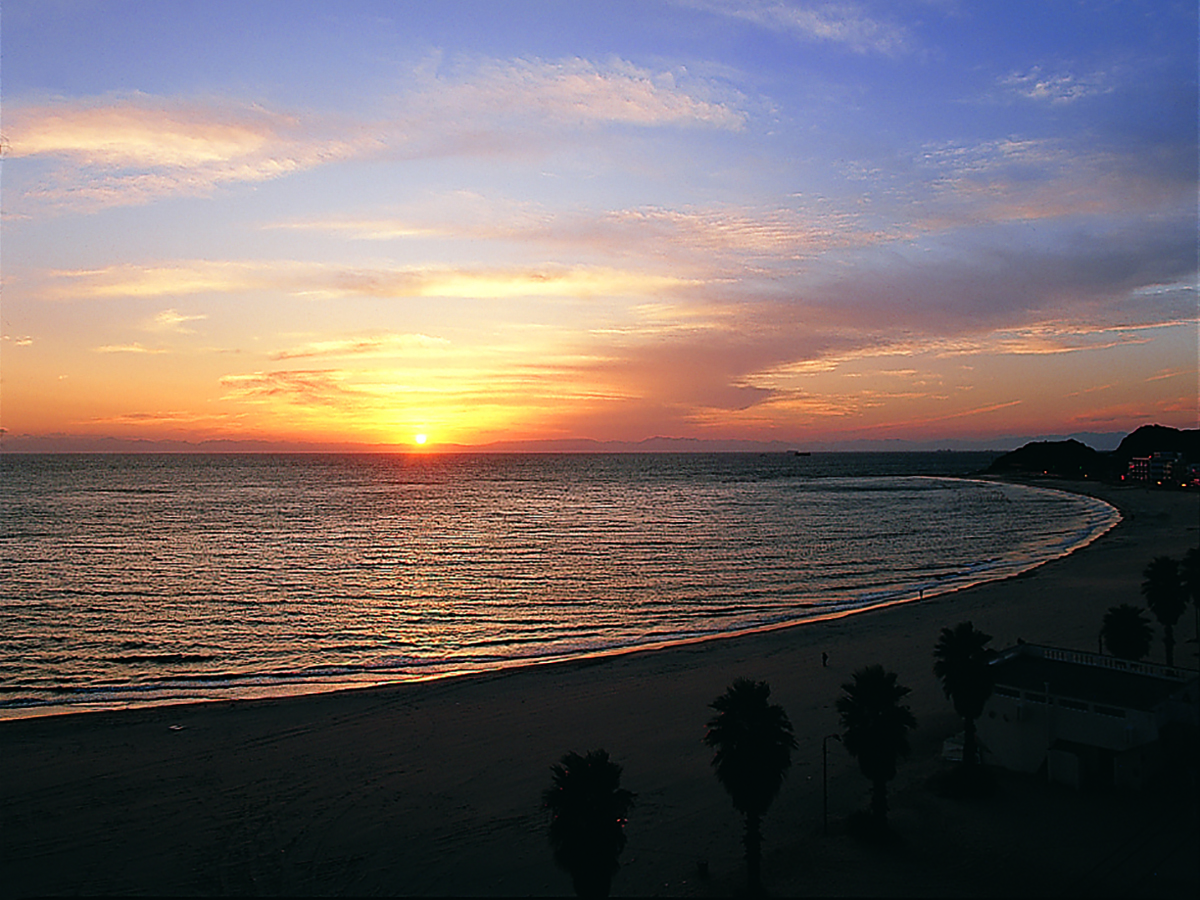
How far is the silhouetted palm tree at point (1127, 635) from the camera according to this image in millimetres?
37125

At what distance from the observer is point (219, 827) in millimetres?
27453

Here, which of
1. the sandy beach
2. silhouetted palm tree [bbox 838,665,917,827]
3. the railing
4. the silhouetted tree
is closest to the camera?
the sandy beach

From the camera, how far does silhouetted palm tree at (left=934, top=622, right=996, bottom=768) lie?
27.5 meters

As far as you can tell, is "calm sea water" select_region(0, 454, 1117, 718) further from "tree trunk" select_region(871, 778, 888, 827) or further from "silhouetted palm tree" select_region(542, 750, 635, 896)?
"silhouetted palm tree" select_region(542, 750, 635, 896)

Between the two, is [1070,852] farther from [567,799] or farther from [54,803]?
[54,803]

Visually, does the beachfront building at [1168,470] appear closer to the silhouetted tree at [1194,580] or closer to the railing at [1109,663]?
the silhouetted tree at [1194,580]

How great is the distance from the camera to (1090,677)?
29.8 meters

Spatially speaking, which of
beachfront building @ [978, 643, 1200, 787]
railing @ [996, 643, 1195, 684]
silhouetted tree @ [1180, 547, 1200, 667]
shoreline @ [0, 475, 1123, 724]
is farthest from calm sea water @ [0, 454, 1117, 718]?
beachfront building @ [978, 643, 1200, 787]

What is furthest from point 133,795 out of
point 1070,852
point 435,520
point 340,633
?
point 435,520

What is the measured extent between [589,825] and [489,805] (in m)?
11.6

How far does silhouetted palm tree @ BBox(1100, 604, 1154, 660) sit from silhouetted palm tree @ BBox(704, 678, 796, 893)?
24.3 m

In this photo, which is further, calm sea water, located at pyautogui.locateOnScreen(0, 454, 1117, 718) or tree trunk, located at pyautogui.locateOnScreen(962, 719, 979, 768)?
calm sea water, located at pyautogui.locateOnScreen(0, 454, 1117, 718)

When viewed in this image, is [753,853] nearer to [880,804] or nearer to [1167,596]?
[880,804]

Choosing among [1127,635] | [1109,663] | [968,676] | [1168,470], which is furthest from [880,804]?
[1168,470]
